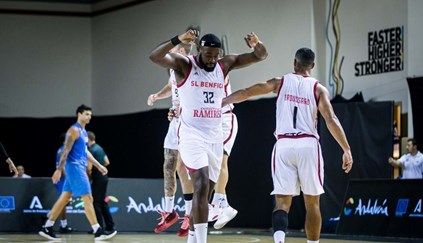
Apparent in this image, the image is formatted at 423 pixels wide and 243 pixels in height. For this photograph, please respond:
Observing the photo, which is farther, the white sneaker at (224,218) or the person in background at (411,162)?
the person in background at (411,162)

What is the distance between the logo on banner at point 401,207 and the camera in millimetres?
17625

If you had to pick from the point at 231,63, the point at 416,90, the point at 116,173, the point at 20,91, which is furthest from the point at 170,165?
the point at 20,91

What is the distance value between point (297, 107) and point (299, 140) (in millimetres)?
352

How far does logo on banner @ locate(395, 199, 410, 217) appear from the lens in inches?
694

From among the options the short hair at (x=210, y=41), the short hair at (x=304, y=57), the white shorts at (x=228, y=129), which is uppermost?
the short hair at (x=210, y=41)

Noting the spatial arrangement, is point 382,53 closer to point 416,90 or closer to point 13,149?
point 416,90

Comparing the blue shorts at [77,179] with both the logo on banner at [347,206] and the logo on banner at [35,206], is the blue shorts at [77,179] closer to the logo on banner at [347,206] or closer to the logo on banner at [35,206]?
the logo on banner at [35,206]

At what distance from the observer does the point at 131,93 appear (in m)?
28.3

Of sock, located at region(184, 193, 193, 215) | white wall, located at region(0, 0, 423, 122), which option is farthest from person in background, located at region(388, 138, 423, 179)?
sock, located at region(184, 193, 193, 215)

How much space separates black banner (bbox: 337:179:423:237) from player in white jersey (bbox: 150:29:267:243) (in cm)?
811

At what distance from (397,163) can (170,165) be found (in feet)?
27.0

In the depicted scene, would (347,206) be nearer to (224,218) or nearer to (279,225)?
(224,218)

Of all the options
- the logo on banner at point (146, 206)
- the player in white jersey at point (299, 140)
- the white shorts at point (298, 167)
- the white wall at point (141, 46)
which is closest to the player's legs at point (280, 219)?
the player in white jersey at point (299, 140)

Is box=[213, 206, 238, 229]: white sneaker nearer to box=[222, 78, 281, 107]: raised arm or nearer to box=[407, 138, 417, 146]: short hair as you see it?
box=[222, 78, 281, 107]: raised arm
